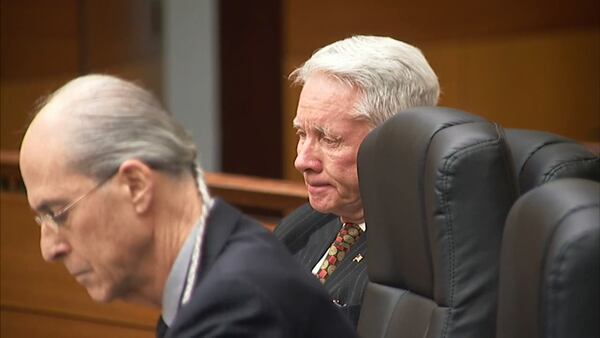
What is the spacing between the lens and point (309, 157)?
272 centimetres

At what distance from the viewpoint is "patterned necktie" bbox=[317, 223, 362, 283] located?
2.54 m

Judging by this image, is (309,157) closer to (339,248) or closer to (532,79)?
(339,248)

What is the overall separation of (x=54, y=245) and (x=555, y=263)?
0.61m

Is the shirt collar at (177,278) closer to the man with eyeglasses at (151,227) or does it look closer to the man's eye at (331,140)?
the man with eyeglasses at (151,227)

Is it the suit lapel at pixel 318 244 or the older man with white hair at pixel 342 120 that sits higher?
the older man with white hair at pixel 342 120

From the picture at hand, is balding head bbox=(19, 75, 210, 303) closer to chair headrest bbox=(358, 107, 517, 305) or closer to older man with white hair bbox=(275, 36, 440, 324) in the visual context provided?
chair headrest bbox=(358, 107, 517, 305)

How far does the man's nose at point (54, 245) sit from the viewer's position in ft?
5.41

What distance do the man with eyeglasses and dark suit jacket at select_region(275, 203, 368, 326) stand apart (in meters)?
0.75

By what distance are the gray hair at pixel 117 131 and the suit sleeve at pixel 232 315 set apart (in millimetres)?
161

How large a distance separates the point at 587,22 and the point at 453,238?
377 cm

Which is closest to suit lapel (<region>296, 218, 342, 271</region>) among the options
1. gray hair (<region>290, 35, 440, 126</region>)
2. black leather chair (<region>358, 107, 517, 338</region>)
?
gray hair (<region>290, 35, 440, 126</region>)

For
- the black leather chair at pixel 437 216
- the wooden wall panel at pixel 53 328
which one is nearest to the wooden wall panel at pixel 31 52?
the wooden wall panel at pixel 53 328

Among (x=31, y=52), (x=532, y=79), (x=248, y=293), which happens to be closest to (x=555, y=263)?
(x=248, y=293)

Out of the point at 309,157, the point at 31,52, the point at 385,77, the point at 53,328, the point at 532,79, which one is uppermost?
the point at 385,77
